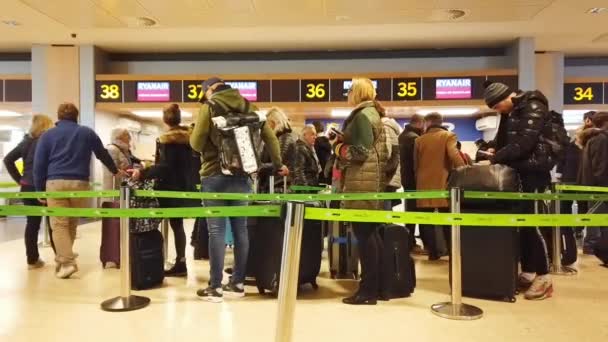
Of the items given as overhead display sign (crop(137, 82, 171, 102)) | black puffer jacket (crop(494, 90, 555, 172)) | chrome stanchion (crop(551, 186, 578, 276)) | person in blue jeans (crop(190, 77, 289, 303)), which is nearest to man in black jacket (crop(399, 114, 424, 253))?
chrome stanchion (crop(551, 186, 578, 276))

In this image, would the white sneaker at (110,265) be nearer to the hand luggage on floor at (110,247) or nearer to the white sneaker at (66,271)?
the hand luggage on floor at (110,247)

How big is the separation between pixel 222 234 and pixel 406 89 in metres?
5.36

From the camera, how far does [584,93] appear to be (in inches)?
337

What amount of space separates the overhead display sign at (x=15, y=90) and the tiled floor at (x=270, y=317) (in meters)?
5.48

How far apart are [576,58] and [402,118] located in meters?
3.26

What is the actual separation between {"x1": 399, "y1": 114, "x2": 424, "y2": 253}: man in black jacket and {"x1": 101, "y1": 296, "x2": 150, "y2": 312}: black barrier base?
2946mm

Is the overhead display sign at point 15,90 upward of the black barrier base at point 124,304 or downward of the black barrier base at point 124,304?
upward

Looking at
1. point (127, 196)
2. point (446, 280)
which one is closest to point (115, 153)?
point (127, 196)

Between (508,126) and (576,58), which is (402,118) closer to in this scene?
(576,58)

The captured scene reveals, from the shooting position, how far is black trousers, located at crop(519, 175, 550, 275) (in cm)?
349

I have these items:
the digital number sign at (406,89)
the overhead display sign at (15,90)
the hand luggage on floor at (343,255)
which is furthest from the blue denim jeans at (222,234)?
the overhead display sign at (15,90)

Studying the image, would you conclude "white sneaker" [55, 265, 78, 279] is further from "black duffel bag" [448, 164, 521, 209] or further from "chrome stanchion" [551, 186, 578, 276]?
"chrome stanchion" [551, 186, 578, 276]

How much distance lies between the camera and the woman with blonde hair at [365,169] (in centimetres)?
329

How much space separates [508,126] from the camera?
3.59m
